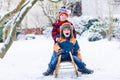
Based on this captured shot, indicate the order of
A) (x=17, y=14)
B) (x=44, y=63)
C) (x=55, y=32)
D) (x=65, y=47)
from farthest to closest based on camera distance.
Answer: (x=44, y=63), (x=55, y=32), (x=65, y=47), (x=17, y=14)

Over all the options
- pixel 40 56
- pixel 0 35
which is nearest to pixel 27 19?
pixel 0 35

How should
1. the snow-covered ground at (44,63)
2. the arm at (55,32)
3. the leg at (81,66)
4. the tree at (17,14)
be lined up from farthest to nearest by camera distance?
the arm at (55,32) → the leg at (81,66) → the snow-covered ground at (44,63) → the tree at (17,14)

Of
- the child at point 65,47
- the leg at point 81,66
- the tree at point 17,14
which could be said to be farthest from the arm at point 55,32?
the tree at point 17,14

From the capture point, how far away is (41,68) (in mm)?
8711

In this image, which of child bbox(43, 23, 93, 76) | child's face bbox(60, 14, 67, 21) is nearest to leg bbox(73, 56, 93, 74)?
child bbox(43, 23, 93, 76)

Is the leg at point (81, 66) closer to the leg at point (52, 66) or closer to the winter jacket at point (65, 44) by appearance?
the winter jacket at point (65, 44)

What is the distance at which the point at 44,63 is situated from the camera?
9.34 m

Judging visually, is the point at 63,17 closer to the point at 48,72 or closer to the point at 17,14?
the point at 48,72

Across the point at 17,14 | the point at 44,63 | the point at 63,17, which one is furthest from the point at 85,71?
the point at 17,14

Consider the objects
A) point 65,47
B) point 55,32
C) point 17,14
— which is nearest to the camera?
point 17,14

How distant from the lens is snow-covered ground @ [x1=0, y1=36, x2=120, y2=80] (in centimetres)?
779

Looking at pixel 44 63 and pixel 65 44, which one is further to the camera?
pixel 44 63

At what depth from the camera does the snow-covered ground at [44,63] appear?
7.79 meters

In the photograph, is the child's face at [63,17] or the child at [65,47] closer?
the child at [65,47]
